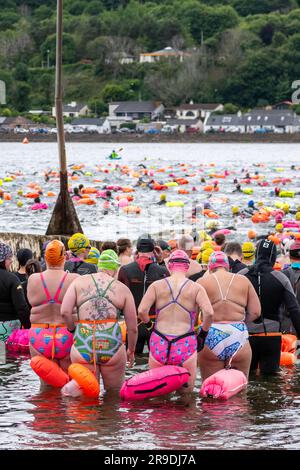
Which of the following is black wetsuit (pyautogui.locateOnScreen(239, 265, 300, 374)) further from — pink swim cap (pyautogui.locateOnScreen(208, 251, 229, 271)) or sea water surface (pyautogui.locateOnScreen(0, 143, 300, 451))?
pink swim cap (pyautogui.locateOnScreen(208, 251, 229, 271))

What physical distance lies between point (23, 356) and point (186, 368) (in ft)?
10.2

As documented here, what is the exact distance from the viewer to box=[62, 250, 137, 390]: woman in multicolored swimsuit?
959cm

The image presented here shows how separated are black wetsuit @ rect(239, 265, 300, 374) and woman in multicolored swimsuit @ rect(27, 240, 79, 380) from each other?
1841 mm

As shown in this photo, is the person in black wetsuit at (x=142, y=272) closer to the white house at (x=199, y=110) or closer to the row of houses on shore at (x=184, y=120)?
the row of houses on shore at (x=184, y=120)

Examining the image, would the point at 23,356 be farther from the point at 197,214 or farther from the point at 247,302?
the point at 197,214

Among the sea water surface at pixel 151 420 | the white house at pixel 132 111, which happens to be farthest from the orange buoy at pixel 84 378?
the white house at pixel 132 111

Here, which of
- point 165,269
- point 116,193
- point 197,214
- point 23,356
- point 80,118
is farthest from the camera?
point 80,118

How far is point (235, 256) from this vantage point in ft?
38.4

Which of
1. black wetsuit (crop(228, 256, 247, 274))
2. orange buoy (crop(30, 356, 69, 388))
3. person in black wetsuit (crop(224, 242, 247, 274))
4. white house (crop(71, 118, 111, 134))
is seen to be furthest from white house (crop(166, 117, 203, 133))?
orange buoy (crop(30, 356, 69, 388))

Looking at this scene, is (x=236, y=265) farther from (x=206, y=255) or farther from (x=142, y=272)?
(x=206, y=255)

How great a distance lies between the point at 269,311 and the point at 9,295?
101 inches

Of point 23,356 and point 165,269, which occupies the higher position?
point 165,269
